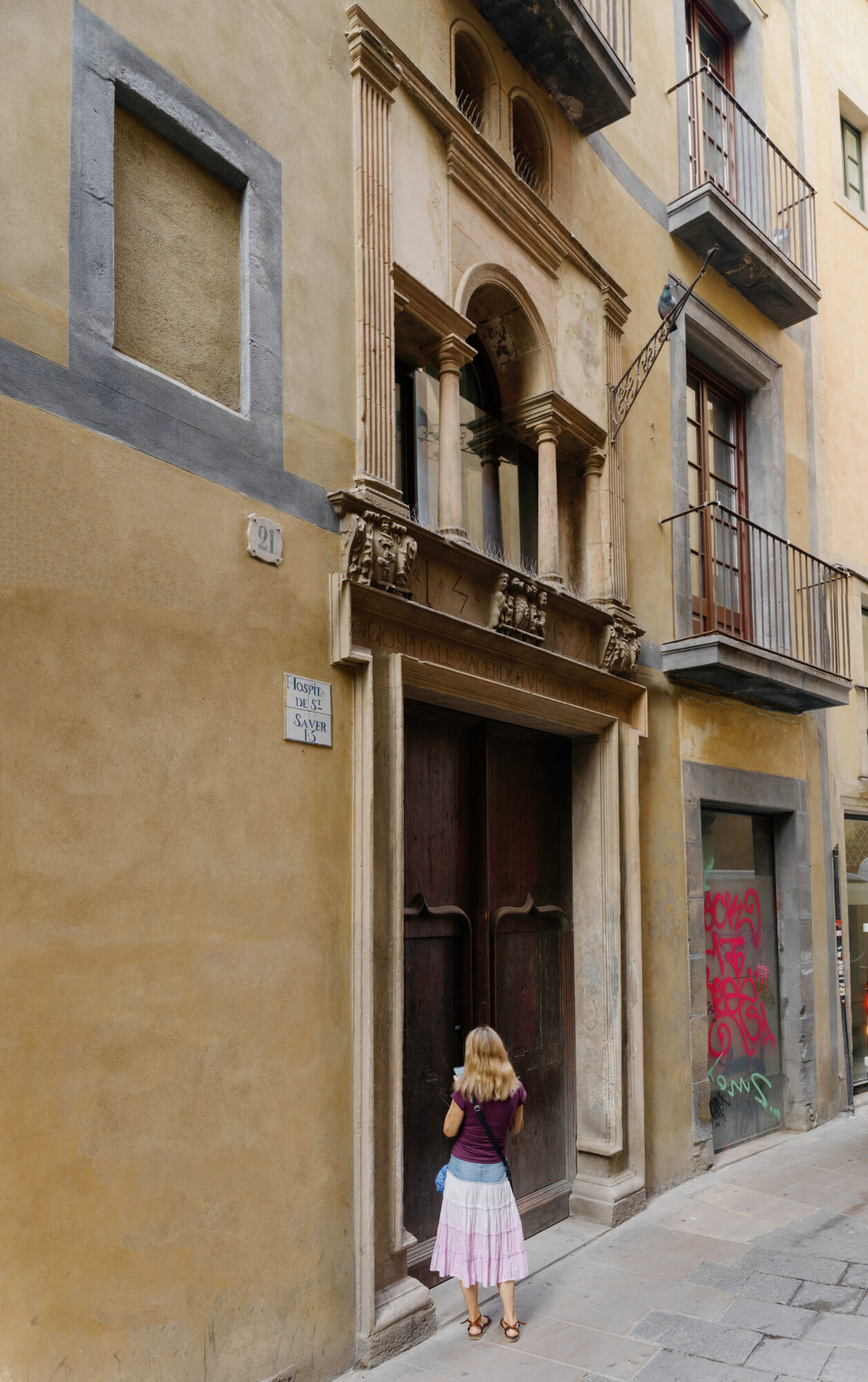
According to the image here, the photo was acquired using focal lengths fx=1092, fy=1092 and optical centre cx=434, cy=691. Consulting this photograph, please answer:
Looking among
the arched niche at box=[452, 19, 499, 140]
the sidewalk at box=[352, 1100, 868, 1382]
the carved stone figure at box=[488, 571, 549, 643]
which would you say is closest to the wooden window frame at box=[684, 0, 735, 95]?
the arched niche at box=[452, 19, 499, 140]

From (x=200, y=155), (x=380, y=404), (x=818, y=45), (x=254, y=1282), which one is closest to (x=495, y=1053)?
(x=254, y=1282)

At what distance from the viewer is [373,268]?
16.6ft

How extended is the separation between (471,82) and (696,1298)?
6.63m

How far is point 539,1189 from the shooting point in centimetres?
636

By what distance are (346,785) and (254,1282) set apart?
1.90 meters

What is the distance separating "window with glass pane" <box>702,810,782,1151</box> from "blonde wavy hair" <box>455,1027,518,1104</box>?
12.5 ft

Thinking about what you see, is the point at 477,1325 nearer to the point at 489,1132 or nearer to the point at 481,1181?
the point at 481,1181

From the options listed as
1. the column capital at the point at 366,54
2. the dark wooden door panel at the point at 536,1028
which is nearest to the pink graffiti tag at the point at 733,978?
the dark wooden door panel at the point at 536,1028

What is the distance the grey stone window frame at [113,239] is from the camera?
12.2ft

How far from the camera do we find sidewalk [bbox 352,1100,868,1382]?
14.7 ft

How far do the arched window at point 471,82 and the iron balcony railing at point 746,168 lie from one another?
9.93ft

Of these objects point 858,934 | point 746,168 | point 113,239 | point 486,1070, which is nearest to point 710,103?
point 746,168

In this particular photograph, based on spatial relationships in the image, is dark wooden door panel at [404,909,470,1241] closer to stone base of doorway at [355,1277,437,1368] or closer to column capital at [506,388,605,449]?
stone base of doorway at [355,1277,437,1368]

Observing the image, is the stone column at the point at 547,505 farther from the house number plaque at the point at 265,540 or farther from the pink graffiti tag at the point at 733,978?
the pink graffiti tag at the point at 733,978
